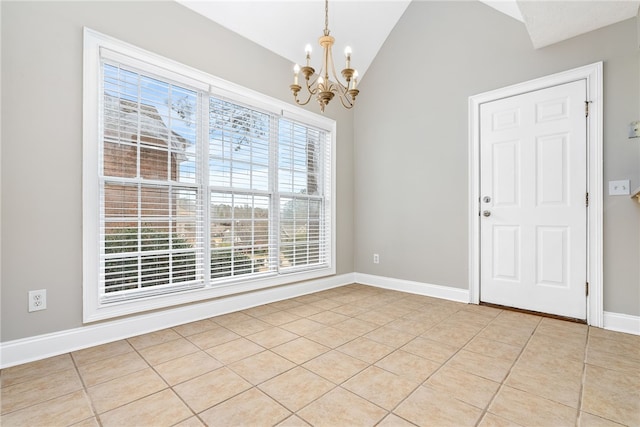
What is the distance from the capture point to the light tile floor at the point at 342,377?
1.40 m

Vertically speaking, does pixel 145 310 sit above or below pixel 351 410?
above

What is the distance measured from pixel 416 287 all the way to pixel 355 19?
3.28m

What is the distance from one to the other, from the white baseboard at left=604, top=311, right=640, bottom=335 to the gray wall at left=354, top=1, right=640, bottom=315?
0.15ft

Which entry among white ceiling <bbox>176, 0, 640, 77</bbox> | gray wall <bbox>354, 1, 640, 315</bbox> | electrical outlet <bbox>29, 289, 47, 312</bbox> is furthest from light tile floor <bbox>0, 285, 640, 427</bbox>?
white ceiling <bbox>176, 0, 640, 77</bbox>

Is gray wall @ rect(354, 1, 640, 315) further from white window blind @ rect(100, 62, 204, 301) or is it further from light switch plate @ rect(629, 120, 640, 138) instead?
white window blind @ rect(100, 62, 204, 301)

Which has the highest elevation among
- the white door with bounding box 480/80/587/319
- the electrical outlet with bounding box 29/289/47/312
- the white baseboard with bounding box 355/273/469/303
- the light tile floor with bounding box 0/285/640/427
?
the white door with bounding box 480/80/587/319

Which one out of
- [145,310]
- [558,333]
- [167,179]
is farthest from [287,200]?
[558,333]

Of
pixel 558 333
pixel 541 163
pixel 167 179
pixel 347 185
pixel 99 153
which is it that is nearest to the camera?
pixel 99 153

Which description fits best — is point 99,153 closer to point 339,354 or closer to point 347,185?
point 339,354

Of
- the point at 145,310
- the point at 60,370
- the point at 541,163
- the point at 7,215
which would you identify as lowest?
the point at 60,370

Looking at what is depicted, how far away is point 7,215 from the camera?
1.89 m

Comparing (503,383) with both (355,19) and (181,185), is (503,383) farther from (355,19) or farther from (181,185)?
(355,19)

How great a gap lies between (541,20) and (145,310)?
3968 mm

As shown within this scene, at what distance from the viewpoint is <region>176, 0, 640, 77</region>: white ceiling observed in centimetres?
239
